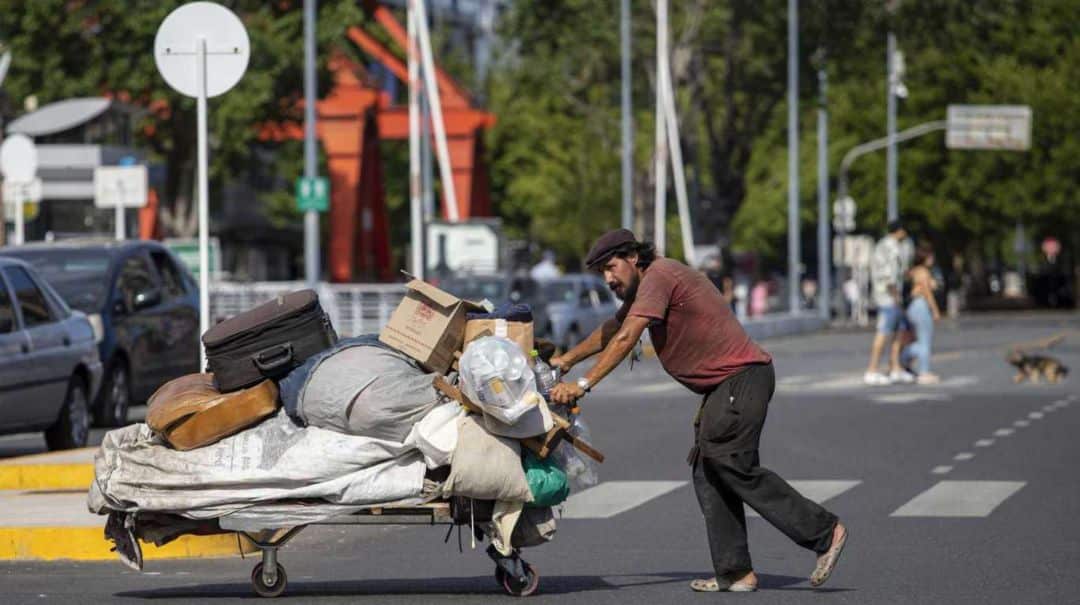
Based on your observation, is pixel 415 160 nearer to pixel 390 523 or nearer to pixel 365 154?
pixel 365 154

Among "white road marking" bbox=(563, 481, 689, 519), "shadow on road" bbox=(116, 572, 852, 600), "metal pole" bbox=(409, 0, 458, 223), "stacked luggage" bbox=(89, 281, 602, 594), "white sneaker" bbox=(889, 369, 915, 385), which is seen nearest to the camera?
"stacked luggage" bbox=(89, 281, 602, 594)

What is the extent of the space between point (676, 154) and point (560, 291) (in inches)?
480

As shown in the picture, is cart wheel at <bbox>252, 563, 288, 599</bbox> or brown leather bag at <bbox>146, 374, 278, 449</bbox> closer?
brown leather bag at <bbox>146, 374, 278, 449</bbox>

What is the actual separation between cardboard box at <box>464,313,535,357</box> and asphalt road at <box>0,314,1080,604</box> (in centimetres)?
110

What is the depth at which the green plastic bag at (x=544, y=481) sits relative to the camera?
32.8 feet

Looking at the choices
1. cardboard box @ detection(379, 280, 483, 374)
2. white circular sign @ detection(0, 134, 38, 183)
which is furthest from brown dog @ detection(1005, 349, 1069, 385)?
cardboard box @ detection(379, 280, 483, 374)

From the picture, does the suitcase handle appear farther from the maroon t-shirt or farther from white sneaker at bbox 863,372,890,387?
white sneaker at bbox 863,372,890,387

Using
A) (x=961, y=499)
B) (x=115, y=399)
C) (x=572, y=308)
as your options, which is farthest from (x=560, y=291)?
(x=961, y=499)

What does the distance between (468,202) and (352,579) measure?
48.0 m

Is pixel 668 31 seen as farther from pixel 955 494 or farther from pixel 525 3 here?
pixel 955 494

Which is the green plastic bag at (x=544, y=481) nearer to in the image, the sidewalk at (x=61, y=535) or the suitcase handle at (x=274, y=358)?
the suitcase handle at (x=274, y=358)

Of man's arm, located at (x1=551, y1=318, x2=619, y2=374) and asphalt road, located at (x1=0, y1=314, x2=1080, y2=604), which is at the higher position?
man's arm, located at (x1=551, y1=318, x2=619, y2=374)

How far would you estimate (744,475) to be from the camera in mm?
10539

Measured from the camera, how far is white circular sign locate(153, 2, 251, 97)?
50.6 ft
